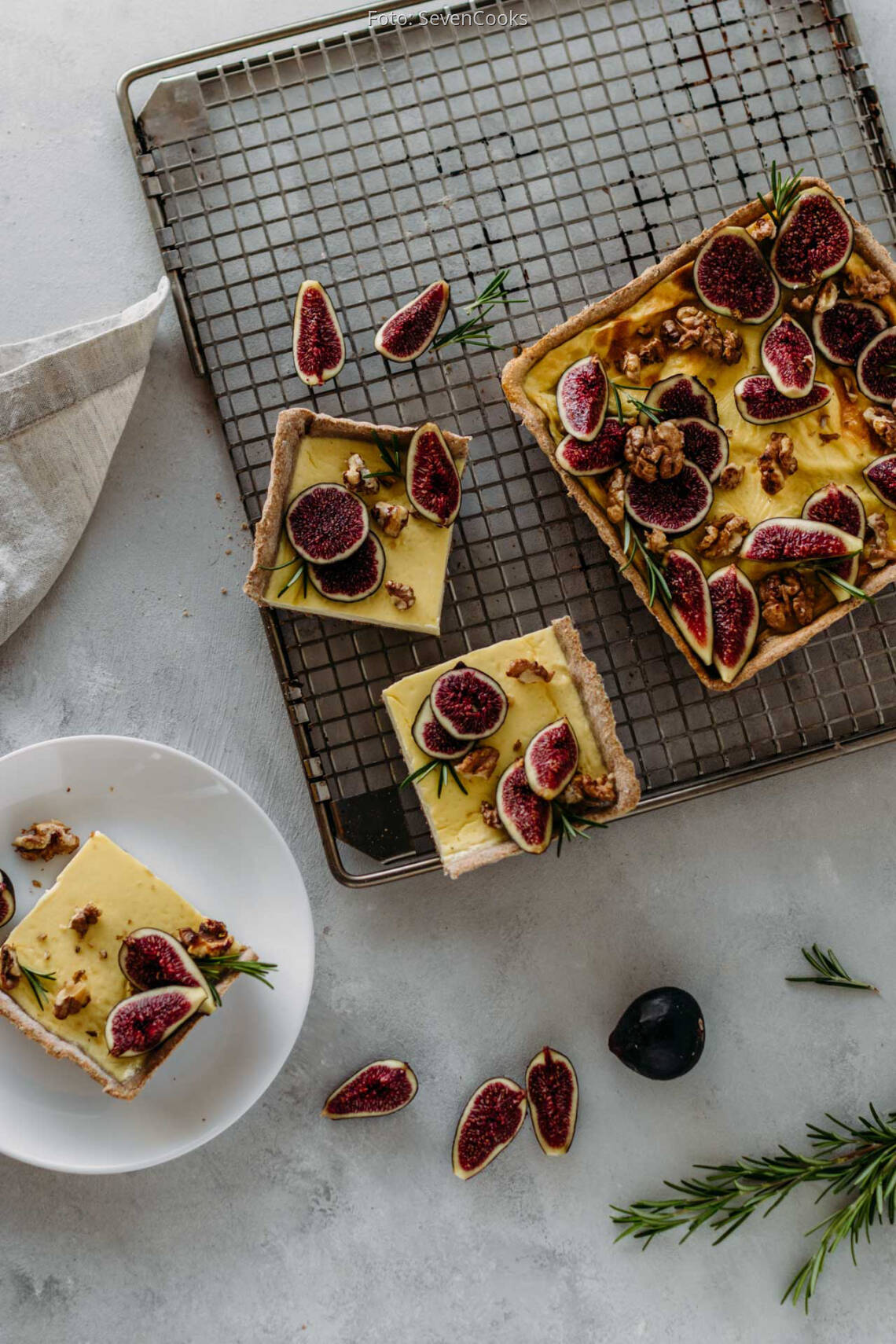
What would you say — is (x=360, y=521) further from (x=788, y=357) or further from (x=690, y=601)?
(x=788, y=357)

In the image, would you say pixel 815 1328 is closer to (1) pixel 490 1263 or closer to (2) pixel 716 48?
(1) pixel 490 1263

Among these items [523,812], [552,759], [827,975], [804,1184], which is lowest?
[804,1184]

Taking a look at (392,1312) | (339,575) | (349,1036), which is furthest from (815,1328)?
(339,575)

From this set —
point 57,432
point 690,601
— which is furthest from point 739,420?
point 57,432

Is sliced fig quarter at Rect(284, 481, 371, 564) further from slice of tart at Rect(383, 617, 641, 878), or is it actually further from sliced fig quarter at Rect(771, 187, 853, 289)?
sliced fig quarter at Rect(771, 187, 853, 289)

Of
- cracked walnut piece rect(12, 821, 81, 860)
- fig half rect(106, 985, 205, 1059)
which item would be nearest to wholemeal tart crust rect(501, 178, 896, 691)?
fig half rect(106, 985, 205, 1059)

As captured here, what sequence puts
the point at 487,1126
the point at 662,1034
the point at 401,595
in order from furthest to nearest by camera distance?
the point at 487,1126 < the point at 662,1034 < the point at 401,595

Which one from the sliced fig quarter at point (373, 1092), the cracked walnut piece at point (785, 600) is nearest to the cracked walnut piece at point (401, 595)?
the cracked walnut piece at point (785, 600)

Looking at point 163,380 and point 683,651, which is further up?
point 163,380
